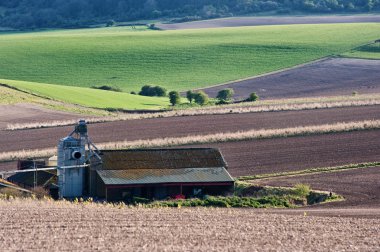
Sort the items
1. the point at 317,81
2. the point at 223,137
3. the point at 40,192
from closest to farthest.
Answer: the point at 40,192 → the point at 223,137 → the point at 317,81

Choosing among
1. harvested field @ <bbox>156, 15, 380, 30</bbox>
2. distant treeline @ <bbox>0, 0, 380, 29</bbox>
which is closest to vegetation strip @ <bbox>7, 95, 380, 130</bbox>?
harvested field @ <bbox>156, 15, 380, 30</bbox>

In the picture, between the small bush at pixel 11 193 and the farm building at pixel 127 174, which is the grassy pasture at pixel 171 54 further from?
the small bush at pixel 11 193

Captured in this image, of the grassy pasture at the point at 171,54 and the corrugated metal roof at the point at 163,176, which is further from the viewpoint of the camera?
the grassy pasture at the point at 171,54

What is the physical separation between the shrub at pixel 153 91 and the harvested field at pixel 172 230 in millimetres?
64951

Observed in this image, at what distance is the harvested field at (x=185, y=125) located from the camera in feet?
192

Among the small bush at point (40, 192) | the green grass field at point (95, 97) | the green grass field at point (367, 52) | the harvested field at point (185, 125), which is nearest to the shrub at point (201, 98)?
the green grass field at point (95, 97)

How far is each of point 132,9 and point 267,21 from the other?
3941cm

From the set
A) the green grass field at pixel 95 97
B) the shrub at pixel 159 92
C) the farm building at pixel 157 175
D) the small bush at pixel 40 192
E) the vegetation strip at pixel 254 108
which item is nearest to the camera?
the small bush at pixel 40 192

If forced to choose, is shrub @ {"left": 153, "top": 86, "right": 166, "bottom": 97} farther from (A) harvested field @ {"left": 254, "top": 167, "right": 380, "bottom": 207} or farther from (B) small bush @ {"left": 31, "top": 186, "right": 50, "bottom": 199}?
(B) small bush @ {"left": 31, "top": 186, "right": 50, "bottom": 199}

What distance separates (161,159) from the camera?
44156 mm

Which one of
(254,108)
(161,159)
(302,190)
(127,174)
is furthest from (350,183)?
(254,108)

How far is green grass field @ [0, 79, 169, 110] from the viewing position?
84.6 metres

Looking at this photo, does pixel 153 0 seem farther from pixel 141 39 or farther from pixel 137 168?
pixel 137 168

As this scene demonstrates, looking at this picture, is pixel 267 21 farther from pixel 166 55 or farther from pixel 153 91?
pixel 153 91
